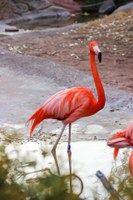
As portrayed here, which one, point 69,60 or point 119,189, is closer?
point 119,189

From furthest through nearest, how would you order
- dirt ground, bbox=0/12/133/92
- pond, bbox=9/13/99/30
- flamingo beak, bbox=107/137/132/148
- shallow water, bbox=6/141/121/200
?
pond, bbox=9/13/99/30, dirt ground, bbox=0/12/133/92, flamingo beak, bbox=107/137/132/148, shallow water, bbox=6/141/121/200

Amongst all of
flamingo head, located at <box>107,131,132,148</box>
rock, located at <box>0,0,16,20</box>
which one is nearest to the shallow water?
flamingo head, located at <box>107,131,132,148</box>

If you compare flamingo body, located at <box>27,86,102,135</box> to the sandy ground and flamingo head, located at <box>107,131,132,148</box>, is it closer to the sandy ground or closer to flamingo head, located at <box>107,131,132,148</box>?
the sandy ground

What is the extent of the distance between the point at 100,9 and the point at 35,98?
12308mm

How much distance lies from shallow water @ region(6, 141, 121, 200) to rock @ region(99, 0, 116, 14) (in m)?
13.3

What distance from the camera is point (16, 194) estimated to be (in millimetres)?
2369

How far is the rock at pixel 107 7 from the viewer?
1711 cm

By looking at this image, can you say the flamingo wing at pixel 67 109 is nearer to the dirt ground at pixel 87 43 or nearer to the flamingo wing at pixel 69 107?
the flamingo wing at pixel 69 107

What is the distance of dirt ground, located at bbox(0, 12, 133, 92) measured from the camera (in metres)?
7.23

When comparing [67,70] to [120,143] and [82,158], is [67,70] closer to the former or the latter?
[82,158]

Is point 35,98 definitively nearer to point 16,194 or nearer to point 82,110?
point 82,110

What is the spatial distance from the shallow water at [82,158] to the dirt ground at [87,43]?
2144mm

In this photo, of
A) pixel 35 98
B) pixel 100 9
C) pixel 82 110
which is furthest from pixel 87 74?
pixel 100 9

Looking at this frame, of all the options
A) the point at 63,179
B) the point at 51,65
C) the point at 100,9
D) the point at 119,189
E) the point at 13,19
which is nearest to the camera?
the point at 119,189
